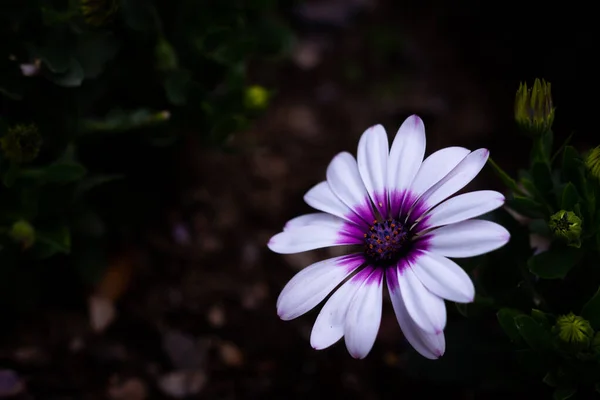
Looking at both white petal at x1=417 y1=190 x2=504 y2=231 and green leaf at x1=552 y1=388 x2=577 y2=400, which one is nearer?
white petal at x1=417 y1=190 x2=504 y2=231

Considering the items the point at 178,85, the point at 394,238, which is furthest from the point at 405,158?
the point at 178,85

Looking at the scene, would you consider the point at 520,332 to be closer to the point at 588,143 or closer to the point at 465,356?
the point at 465,356

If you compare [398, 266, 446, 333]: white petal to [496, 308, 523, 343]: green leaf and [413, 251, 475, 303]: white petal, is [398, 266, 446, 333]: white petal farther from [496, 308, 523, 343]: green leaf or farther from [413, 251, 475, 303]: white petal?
[496, 308, 523, 343]: green leaf

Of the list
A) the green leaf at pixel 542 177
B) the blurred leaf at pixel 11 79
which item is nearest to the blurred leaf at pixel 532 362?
the green leaf at pixel 542 177

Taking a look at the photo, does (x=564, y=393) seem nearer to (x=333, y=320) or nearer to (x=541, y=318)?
(x=541, y=318)

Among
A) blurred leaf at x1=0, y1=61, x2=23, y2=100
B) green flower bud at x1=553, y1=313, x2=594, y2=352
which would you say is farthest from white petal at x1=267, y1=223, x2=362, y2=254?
blurred leaf at x1=0, y1=61, x2=23, y2=100

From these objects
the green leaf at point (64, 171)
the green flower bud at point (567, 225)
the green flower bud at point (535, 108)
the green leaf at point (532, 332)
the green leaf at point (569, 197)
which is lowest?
the green leaf at point (64, 171)

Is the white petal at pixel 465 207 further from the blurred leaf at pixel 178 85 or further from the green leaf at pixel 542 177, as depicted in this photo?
the blurred leaf at pixel 178 85
